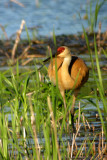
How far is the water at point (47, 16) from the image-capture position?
12.3 metres

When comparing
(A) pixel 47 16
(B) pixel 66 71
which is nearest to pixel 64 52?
(B) pixel 66 71

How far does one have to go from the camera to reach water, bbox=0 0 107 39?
12312 mm

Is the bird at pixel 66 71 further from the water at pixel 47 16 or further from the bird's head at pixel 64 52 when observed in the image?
the water at pixel 47 16

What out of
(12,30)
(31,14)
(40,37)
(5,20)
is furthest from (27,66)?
(31,14)

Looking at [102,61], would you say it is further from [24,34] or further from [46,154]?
[46,154]

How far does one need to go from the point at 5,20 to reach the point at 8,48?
3604 millimetres

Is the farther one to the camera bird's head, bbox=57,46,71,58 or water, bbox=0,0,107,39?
water, bbox=0,0,107,39

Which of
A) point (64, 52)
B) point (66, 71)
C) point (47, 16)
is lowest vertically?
point (47, 16)

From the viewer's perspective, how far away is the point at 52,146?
10.4 ft

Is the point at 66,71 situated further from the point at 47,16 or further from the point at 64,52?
the point at 47,16

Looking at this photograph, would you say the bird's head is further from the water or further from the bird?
the water

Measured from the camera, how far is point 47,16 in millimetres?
14172

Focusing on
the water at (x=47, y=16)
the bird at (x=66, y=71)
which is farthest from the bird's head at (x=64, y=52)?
the water at (x=47, y=16)

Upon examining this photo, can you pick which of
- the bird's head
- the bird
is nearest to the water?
the bird
